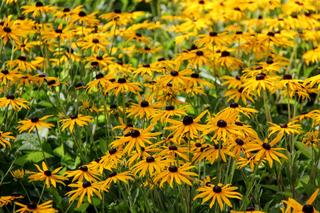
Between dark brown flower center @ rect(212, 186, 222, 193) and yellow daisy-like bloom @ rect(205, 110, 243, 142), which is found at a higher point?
yellow daisy-like bloom @ rect(205, 110, 243, 142)

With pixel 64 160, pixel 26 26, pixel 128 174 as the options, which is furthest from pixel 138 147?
pixel 26 26

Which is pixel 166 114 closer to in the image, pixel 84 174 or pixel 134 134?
pixel 134 134

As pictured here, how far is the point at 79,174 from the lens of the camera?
10.7 feet

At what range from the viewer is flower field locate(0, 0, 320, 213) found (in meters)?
3.15

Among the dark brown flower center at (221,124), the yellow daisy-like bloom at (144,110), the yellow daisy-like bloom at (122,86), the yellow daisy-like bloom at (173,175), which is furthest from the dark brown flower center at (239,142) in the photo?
the yellow daisy-like bloom at (122,86)

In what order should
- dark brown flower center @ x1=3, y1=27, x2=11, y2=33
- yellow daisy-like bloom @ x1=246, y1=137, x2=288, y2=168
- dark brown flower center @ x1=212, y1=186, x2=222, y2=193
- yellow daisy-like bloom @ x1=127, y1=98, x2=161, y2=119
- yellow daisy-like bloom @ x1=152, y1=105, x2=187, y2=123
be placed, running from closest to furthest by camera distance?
dark brown flower center @ x1=212, y1=186, x2=222, y2=193
yellow daisy-like bloom @ x1=246, y1=137, x2=288, y2=168
yellow daisy-like bloom @ x1=152, y1=105, x2=187, y2=123
yellow daisy-like bloom @ x1=127, y1=98, x2=161, y2=119
dark brown flower center @ x1=3, y1=27, x2=11, y2=33

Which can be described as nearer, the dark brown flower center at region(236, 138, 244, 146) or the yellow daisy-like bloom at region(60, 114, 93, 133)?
the dark brown flower center at region(236, 138, 244, 146)

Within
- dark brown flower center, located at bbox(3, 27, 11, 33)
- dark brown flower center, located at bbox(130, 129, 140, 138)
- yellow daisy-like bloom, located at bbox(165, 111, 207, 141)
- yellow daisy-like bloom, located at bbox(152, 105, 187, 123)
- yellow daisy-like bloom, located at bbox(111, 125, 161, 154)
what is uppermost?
dark brown flower center, located at bbox(3, 27, 11, 33)

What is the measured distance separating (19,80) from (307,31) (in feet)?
7.88

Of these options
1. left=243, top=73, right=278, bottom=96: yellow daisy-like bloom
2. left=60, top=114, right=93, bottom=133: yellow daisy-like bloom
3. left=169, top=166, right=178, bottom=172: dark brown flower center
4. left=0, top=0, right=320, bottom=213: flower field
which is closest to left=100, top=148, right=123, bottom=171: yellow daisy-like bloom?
left=0, top=0, right=320, bottom=213: flower field

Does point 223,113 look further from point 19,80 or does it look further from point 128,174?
point 19,80

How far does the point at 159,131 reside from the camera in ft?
13.5

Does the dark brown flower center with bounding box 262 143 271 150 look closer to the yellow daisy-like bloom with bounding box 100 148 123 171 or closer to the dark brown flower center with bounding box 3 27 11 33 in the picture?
the yellow daisy-like bloom with bounding box 100 148 123 171

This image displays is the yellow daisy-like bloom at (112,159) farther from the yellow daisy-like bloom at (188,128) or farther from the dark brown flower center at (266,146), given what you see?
the dark brown flower center at (266,146)
